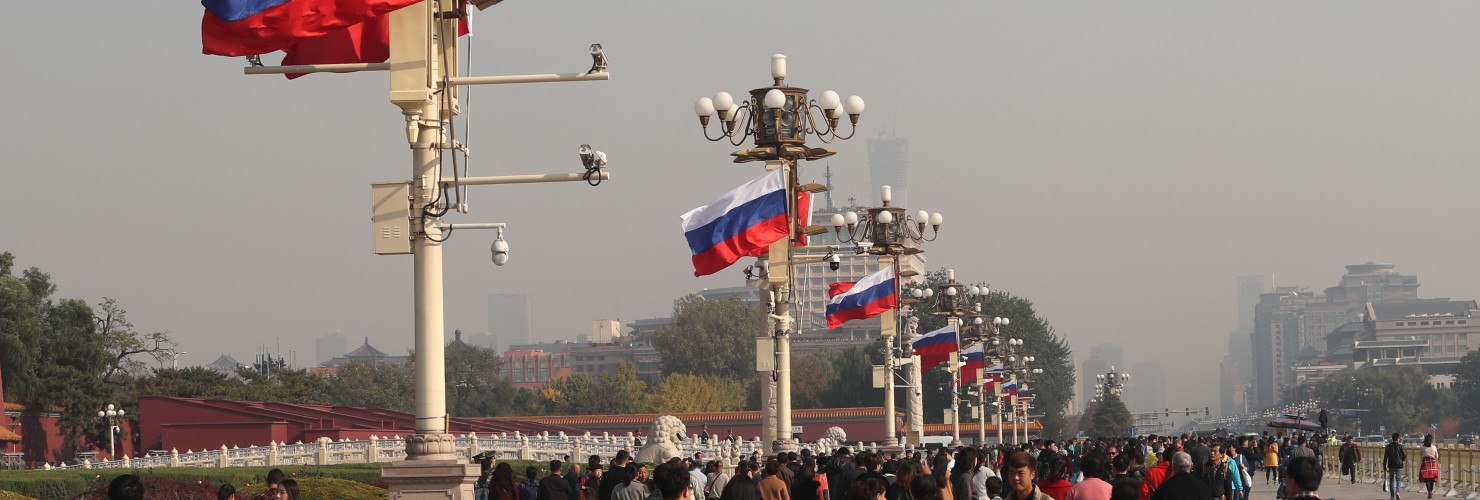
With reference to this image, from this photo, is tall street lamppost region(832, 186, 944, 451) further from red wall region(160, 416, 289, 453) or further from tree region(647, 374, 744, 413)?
tree region(647, 374, 744, 413)

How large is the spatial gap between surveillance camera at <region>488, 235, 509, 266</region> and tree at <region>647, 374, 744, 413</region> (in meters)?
83.6

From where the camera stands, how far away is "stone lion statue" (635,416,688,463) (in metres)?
28.6

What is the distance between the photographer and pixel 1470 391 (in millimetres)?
151125

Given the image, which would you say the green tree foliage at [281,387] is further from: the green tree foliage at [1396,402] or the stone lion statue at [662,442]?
the green tree foliage at [1396,402]

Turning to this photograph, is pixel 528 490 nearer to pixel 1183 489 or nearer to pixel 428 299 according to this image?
pixel 428 299

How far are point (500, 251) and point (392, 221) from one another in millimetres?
2166

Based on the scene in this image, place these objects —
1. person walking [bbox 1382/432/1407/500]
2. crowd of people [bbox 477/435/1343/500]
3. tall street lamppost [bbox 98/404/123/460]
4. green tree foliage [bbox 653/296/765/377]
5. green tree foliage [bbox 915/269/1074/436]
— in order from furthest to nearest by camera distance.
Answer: green tree foliage [bbox 653/296/765/377] → green tree foliage [bbox 915/269/1074/436] → tall street lamppost [bbox 98/404/123/460] → person walking [bbox 1382/432/1407/500] → crowd of people [bbox 477/435/1343/500]

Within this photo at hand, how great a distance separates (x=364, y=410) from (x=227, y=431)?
5828 mm

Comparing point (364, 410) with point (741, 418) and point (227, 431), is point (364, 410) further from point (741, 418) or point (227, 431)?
point (741, 418)

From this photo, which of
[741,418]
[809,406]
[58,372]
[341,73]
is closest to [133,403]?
[58,372]

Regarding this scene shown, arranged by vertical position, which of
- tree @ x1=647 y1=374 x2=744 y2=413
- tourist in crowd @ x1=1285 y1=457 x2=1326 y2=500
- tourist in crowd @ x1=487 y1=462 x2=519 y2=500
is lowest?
tree @ x1=647 y1=374 x2=744 y2=413

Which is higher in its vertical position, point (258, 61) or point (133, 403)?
point (258, 61)

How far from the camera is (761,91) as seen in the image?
23.4 meters

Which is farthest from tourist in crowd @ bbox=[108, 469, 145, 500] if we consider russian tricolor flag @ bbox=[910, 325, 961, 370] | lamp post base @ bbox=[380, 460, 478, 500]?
russian tricolor flag @ bbox=[910, 325, 961, 370]
